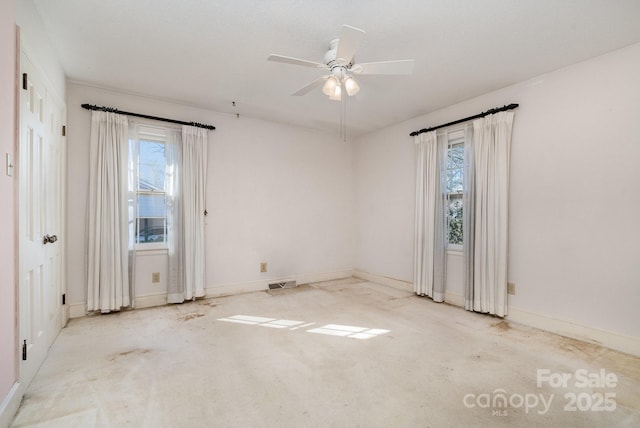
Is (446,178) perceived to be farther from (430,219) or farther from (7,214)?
(7,214)

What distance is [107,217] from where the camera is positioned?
3.43 meters

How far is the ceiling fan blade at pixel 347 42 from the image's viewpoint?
1.81 m

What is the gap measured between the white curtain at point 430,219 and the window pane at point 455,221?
16 cm

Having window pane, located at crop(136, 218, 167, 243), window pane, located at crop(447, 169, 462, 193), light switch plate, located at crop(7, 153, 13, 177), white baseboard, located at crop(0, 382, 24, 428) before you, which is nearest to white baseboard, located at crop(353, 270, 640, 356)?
window pane, located at crop(447, 169, 462, 193)

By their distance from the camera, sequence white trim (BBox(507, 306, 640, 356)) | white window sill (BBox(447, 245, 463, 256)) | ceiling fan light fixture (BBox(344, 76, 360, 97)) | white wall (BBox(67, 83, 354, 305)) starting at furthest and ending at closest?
white window sill (BBox(447, 245, 463, 256))
white wall (BBox(67, 83, 354, 305))
white trim (BBox(507, 306, 640, 356))
ceiling fan light fixture (BBox(344, 76, 360, 97))

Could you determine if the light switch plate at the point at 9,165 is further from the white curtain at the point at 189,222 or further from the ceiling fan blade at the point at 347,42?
the white curtain at the point at 189,222

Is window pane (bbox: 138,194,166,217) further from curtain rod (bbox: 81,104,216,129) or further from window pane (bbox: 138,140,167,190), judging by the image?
curtain rod (bbox: 81,104,216,129)

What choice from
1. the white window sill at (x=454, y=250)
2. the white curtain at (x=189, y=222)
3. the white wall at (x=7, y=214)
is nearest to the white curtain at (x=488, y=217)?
the white window sill at (x=454, y=250)

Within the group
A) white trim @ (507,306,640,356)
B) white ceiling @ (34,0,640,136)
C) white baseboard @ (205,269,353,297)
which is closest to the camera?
white ceiling @ (34,0,640,136)

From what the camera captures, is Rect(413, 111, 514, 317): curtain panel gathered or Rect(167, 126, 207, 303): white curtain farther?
Rect(167, 126, 207, 303): white curtain

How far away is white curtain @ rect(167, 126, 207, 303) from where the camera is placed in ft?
12.6

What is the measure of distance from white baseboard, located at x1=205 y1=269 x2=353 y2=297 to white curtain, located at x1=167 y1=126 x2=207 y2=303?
23 cm

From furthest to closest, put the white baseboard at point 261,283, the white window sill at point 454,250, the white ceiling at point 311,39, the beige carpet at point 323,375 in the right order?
the white baseboard at point 261,283 < the white window sill at point 454,250 < the white ceiling at point 311,39 < the beige carpet at point 323,375

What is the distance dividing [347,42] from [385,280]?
3.85 metres
